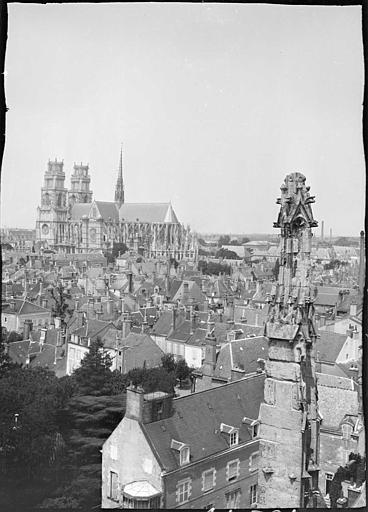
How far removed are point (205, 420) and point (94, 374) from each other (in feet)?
10.1

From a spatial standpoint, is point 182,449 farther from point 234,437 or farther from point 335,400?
point 335,400

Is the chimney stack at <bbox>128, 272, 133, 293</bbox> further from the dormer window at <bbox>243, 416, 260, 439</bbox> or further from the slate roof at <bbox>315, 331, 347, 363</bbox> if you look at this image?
the dormer window at <bbox>243, 416, 260, 439</bbox>

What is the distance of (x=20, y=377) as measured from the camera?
782 centimetres

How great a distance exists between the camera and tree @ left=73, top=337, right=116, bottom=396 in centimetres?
834

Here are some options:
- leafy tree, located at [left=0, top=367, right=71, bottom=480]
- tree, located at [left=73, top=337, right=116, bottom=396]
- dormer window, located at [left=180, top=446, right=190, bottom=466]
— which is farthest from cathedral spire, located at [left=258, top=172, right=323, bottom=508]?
tree, located at [left=73, top=337, right=116, bottom=396]

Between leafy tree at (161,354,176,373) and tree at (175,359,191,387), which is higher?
leafy tree at (161,354,176,373)

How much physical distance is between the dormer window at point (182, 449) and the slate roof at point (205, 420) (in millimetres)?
46

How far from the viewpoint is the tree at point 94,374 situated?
8344mm

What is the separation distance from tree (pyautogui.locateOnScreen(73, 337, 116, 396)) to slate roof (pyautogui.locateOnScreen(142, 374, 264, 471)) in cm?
234

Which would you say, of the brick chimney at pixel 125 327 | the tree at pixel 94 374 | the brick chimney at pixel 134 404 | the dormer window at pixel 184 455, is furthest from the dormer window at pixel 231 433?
the brick chimney at pixel 125 327

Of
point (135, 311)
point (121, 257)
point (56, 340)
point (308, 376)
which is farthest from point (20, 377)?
point (121, 257)

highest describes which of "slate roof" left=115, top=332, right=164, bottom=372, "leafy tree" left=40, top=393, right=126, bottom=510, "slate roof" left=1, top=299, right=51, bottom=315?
"slate roof" left=1, top=299, right=51, bottom=315

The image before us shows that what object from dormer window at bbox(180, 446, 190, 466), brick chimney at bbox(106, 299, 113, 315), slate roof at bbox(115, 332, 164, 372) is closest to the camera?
dormer window at bbox(180, 446, 190, 466)

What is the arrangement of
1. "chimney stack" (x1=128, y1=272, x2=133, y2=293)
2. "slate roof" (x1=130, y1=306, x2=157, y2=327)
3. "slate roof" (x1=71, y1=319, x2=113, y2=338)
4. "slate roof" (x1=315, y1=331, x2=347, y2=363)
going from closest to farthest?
"slate roof" (x1=315, y1=331, x2=347, y2=363) → "slate roof" (x1=71, y1=319, x2=113, y2=338) → "slate roof" (x1=130, y1=306, x2=157, y2=327) → "chimney stack" (x1=128, y1=272, x2=133, y2=293)
